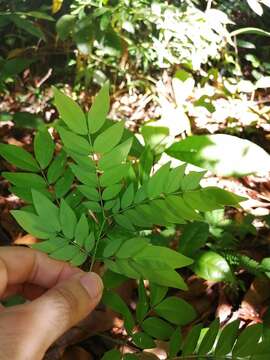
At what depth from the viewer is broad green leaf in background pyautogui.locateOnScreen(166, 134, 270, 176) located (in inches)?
52.1

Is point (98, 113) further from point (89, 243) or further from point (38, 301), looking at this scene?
point (38, 301)

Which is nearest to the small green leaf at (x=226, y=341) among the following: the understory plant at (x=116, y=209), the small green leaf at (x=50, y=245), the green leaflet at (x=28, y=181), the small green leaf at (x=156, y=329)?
the understory plant at (x=116, y=209)

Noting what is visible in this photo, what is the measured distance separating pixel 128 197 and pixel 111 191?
1.5 inches

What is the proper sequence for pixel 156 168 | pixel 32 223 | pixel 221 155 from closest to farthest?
pixel 32 223 < pixel 221 155 < pixel 156 168

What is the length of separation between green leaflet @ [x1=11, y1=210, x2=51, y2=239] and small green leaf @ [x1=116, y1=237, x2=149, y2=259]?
14 centimetres

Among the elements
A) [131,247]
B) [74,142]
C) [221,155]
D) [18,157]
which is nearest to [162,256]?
[131,247]

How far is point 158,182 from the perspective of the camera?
2.85ft

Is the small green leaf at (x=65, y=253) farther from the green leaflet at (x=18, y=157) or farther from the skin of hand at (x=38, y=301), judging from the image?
the green leaflet at (x=18, y=157)

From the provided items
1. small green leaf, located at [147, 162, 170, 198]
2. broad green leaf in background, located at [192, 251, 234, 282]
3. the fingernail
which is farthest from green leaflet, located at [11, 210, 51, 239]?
broad green leaf in background, located at [192, 251, 234, 282]

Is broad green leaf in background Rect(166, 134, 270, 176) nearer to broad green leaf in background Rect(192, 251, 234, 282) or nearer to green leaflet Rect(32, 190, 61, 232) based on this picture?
broad green leaf in background Rect(192, 251, 234, 282)

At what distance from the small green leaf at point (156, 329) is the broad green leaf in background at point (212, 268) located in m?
0.25

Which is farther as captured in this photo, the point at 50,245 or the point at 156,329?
the point at 156,329

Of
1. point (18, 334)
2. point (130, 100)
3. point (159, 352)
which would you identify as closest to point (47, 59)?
point (130, 100)

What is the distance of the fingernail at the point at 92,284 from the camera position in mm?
843
